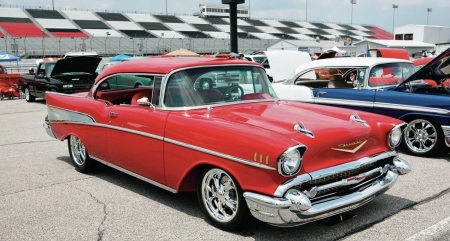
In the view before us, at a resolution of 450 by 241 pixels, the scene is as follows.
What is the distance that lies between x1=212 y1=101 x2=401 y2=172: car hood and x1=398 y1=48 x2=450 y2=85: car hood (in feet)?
8.80

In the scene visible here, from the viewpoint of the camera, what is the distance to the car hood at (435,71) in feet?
21.2

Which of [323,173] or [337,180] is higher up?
[323,173]

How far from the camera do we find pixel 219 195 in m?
3.77

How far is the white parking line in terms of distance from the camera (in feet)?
11.7

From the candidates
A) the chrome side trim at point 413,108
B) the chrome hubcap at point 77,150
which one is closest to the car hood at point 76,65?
the chrome hubcap at point 77,150

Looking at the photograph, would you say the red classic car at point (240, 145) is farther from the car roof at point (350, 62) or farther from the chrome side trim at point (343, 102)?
the car roof at point (350, 62)

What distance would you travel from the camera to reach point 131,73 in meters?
4.94

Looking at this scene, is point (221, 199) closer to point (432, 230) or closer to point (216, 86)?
point (216, 86)

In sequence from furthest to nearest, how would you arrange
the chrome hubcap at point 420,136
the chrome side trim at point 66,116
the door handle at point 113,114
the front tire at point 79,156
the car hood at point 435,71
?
the car hood at point 435,71
the chrome hubcap at point 420,136
the front tire at point 79,156
the chrome side trim at point 66,116
the door handle at point 113,114

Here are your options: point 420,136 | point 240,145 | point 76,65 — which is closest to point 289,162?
point 240,145

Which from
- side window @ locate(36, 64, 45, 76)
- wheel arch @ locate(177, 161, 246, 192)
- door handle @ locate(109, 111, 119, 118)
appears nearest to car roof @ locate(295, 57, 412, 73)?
door handle @ locate(109, 111, 119, 118)

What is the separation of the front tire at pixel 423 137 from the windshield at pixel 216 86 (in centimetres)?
279

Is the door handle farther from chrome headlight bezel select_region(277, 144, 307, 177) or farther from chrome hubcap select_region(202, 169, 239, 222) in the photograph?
chrome headlight bezel select_region(277, 144, 307, 177)

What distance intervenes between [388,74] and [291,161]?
4.65 metres
